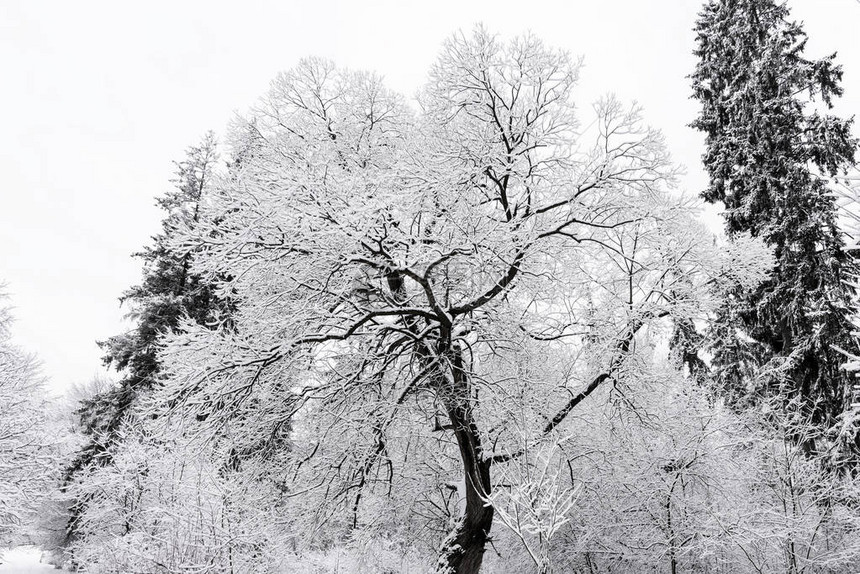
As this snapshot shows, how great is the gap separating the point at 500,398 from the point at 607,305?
7.98 feet

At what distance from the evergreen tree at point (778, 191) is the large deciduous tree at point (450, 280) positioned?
3851 mm

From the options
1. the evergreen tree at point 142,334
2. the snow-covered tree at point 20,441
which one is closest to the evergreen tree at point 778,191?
the evergreen tree at point 142,334

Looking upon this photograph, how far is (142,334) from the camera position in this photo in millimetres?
14633

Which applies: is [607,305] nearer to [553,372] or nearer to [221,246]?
[553,372]

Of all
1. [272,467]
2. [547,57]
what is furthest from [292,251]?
[547,57]

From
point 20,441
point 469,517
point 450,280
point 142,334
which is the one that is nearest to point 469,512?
point 469,517

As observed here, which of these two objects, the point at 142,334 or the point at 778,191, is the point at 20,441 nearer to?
the point at 142,334

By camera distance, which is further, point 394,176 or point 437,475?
point 437,475

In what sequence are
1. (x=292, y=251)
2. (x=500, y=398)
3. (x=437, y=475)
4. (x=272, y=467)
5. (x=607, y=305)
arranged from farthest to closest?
1. (x=437, y=475)
2. (x=607, y=305)
3. (x=272, y=467)
4. (x=500, y=398)
5. (x=292, y=251)

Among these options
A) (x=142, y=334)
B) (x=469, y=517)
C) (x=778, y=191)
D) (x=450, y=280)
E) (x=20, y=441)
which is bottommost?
(x=469, y=517)

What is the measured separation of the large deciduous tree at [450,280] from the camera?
6508 mm

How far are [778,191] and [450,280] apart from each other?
8228 mm

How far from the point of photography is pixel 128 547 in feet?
21.7

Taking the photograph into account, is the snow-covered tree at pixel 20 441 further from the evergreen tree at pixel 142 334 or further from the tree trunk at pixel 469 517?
the tree trunk at pixel 469 517
